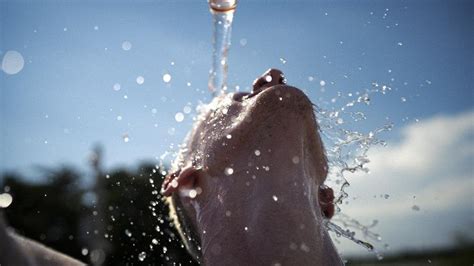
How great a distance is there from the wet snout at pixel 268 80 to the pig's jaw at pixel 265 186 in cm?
9

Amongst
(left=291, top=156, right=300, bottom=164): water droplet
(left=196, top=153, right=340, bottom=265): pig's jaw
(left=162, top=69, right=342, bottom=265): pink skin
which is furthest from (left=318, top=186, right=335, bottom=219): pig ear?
(left=291, top=156, right=300, bottom=164): water droplet

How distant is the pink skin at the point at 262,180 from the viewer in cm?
280

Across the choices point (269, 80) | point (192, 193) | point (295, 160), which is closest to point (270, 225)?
point (295, 160)

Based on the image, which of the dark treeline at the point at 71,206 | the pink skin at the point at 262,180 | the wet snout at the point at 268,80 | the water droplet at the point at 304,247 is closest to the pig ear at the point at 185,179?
the pink skin at the point at 262,180

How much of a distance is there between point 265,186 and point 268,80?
2.03 ft

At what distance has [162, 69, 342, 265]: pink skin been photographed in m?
2.80

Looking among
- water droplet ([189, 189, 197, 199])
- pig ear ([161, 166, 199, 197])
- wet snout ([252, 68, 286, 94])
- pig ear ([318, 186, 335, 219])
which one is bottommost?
pig ear ([318, 186, 335, 219])

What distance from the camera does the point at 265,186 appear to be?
2.89 m

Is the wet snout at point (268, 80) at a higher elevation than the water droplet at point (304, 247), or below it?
higher

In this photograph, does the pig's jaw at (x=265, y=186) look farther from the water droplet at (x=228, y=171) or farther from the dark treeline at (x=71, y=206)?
the dark treeline at (x=71, y=206)

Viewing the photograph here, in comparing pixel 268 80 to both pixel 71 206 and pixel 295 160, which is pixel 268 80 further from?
pixel 71 206

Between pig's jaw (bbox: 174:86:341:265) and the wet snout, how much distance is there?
9cm

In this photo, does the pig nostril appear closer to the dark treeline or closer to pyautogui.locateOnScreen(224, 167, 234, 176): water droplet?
pyautogui.locateOnScreen(224, 167, 234, 176): water droplet

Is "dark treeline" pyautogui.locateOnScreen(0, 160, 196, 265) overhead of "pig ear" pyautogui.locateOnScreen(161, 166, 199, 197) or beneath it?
beneath
